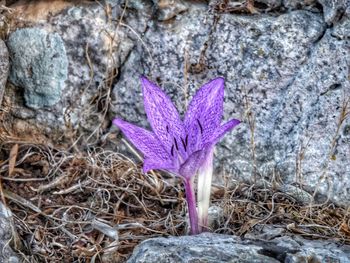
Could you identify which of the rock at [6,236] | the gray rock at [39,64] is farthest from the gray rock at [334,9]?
the rock at [6,236]

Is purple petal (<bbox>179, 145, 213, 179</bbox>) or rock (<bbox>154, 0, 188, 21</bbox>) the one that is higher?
rock (<bbox>154, 0, 188, 21</bbox>)

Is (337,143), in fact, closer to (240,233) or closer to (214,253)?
(240,233)

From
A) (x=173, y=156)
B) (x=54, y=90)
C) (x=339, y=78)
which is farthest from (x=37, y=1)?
(x=339, y=78)

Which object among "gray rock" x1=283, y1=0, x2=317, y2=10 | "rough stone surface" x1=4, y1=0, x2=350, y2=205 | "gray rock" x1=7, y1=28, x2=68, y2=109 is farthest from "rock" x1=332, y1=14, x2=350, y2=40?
"gray rock" x1=7, y1=28, x2=68, y2=109

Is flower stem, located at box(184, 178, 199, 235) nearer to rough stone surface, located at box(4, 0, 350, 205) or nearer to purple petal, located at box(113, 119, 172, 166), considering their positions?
purple petal, located at box(113, 119, 172, 166)

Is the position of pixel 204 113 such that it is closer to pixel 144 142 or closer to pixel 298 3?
pixel 144 142

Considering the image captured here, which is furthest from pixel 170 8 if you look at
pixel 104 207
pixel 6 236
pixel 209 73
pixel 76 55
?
pixel 6 236

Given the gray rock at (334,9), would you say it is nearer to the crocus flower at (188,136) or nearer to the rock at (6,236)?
the crocus flower at (188,136)
